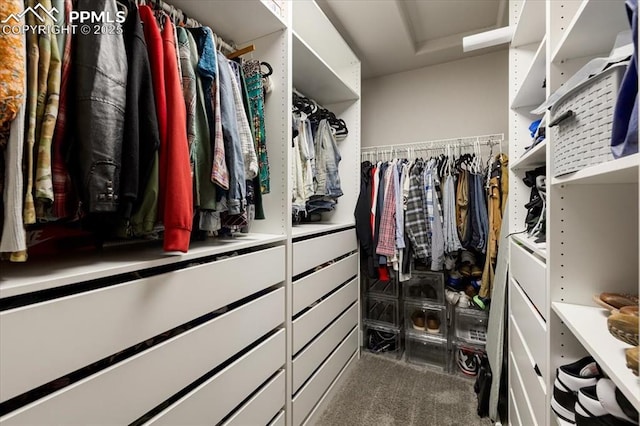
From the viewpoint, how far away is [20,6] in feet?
1.70

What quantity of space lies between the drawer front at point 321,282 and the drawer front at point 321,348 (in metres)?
0.25

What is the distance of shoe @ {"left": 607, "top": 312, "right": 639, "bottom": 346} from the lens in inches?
22.3

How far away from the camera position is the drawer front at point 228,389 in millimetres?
847

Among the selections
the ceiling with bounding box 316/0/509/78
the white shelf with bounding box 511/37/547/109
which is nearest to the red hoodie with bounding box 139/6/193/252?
the white shelf with bounding box 511/37/547/109

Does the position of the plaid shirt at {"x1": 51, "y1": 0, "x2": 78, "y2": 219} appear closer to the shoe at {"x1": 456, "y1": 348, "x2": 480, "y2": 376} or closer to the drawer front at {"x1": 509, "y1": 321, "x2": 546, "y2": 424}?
the drawer front at {"x1": 509, "y1": 321, "x2": 546, "y2": 424}

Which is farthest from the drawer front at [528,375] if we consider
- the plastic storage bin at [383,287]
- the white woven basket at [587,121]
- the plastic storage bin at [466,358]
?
the plastic storage bin at [383,287]

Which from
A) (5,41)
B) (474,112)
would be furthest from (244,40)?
(474,112)

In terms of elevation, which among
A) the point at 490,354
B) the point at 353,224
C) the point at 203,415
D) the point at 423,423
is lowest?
the point at 423,423

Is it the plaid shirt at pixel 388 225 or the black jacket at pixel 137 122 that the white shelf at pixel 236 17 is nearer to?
the black jacket at pixel 137 122

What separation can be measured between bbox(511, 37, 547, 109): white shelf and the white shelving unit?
104 cm

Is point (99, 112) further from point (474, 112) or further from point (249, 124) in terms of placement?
point (474, 112)

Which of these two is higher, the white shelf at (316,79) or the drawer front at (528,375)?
the white shelf at (316,79)

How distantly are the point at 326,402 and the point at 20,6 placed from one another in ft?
6.70

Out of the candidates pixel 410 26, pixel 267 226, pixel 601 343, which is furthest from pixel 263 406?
pixel 410 26
